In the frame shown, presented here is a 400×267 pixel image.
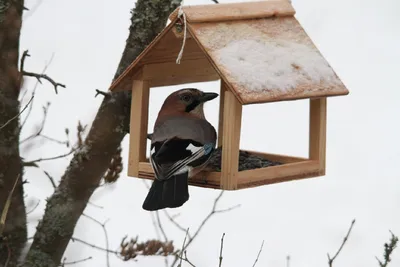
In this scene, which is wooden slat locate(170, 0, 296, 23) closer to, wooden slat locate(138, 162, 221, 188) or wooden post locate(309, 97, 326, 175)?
wooden post locate(309, 97, 326, 175)

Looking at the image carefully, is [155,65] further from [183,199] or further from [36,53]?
[36,53]

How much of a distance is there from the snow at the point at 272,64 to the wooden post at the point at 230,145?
0.34ft

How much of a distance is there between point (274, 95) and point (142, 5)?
4.13 feet

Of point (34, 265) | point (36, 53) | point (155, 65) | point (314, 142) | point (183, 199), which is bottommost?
point (34, 265)

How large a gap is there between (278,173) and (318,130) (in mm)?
334

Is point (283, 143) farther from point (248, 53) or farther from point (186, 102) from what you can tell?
point (248, 53)

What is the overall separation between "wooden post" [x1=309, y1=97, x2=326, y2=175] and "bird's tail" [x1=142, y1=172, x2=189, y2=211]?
2.44 ft


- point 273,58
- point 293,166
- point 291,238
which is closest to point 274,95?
point 273,58

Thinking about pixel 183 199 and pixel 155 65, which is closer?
pixel 183 199

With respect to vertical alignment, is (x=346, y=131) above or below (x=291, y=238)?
above

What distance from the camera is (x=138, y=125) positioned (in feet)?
12.3

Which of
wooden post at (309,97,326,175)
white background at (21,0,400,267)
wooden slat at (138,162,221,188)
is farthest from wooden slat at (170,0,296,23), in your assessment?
white background at (21,0,400,267)

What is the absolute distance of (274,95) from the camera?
10.9 feet

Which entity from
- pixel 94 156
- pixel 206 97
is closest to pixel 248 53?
pixel 206 97
